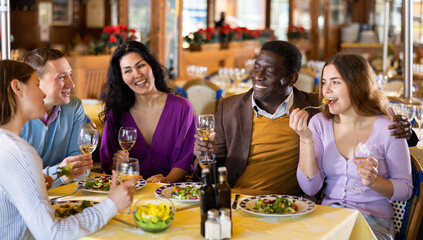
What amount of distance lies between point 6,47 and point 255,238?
2059 mm

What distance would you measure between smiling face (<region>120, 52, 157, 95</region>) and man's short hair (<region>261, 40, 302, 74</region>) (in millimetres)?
733

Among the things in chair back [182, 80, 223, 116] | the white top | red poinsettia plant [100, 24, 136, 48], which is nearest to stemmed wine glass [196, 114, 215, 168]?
the white top

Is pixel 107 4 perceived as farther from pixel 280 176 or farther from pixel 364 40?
pixel 280 176

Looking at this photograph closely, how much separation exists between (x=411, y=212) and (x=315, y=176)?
1.52 ft

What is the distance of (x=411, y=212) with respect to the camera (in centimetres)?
258

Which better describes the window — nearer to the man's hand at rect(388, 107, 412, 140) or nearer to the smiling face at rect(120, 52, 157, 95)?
the smiling face at rect(120, 52, 157, 95)

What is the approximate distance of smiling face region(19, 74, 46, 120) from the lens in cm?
196

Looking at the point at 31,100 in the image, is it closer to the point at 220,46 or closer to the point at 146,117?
the point at 146,117

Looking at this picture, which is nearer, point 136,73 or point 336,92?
point 336,92

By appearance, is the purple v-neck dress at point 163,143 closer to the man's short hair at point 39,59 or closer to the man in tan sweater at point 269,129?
the man in tan sweater at point 269,129

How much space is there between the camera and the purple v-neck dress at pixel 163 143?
3.30 meters

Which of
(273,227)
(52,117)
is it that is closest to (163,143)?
(52,117)

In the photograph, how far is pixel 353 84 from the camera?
102 inches

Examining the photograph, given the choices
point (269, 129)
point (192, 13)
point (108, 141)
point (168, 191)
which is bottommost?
point (168, 191)
